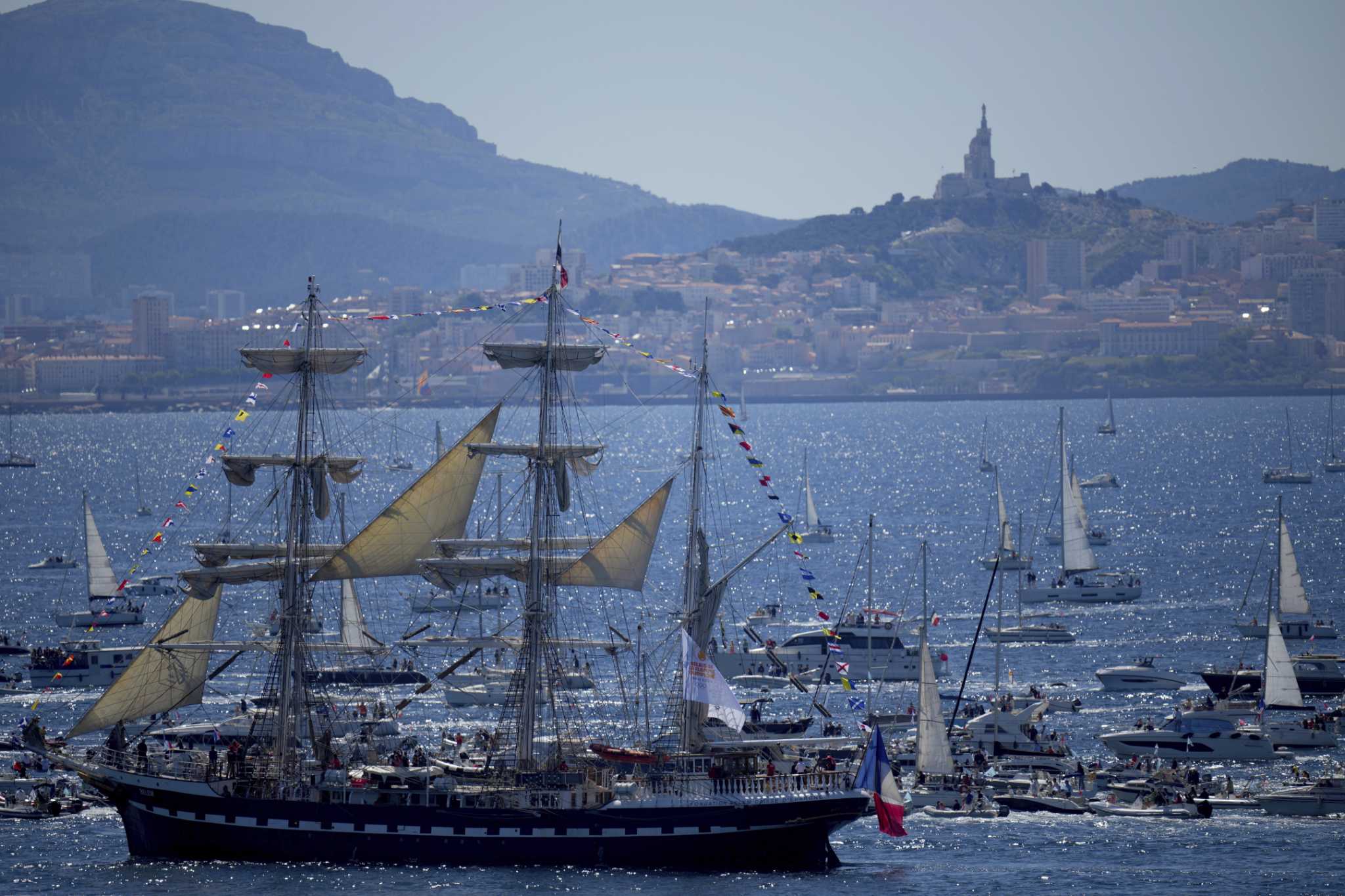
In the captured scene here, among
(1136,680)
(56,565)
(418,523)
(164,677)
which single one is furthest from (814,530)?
(164,677)

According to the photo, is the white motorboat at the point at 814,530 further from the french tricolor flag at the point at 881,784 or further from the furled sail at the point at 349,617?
the french tricolor flag at the point at 881,784

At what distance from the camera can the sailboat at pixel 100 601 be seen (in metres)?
69.7

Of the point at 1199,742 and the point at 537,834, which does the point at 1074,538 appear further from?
the point at 537,834

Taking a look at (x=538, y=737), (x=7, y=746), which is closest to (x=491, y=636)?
(x=538, y=737)

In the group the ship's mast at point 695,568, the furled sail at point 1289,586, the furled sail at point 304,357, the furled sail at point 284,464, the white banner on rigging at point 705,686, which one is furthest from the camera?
the furled sail at point 1289,586

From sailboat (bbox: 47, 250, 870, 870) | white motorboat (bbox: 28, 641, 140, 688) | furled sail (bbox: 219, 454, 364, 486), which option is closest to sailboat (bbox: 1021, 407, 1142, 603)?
white motorboat (bbox: 28, 641, 140, 688)

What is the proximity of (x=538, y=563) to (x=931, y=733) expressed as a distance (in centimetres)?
1003

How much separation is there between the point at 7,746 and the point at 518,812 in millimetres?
16481

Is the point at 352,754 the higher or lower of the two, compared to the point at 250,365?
lower

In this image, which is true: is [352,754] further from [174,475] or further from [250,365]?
[174,475]

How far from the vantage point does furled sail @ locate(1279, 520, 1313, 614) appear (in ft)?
201

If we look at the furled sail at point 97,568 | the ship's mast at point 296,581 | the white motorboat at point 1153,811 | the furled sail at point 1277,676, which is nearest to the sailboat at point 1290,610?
the furled sail at point 1277,676

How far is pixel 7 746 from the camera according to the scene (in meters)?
47.2

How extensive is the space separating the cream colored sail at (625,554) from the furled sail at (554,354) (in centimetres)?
301
